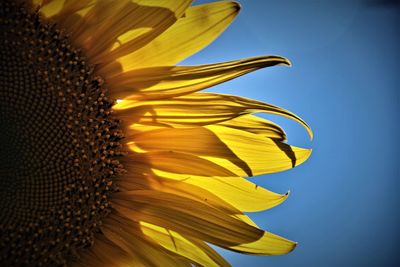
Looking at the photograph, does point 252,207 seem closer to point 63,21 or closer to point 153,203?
point 153,203

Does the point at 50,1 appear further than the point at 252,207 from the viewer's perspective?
No

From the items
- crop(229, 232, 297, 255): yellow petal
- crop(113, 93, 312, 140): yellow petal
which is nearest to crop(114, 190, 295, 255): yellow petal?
crop(229, 232, 297, 255): yellow petal

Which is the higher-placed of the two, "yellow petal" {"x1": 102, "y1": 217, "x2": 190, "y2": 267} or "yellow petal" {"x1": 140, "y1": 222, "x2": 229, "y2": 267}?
"yellow petal" {"x1": 140, "y1": 222, "x2": 229, "y2": 267}

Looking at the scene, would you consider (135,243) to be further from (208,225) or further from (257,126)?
(257,126)

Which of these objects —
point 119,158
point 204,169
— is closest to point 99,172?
point 119,158

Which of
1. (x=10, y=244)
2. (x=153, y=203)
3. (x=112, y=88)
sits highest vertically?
(x=112, y=88)

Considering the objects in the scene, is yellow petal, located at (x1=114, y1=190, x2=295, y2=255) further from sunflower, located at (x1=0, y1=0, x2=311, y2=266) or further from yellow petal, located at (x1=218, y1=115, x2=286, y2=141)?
yellow petal, located at (x1=218, y1=115, x2=286, y2=141)
